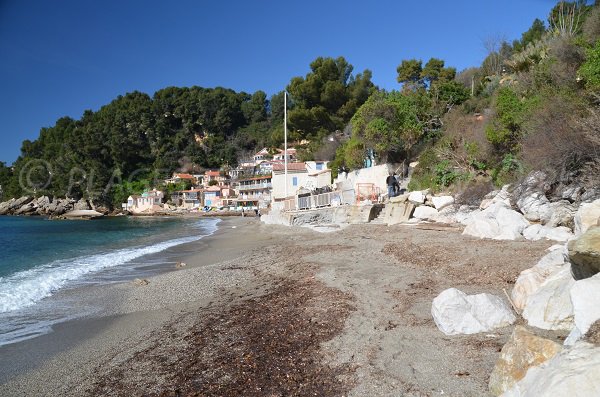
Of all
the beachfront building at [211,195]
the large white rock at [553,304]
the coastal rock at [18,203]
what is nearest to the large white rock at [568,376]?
the large white rock at [553,304]

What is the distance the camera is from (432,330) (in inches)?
210

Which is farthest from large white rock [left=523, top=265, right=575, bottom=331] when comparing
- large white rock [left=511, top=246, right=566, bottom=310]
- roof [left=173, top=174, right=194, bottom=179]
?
roof [left=173, top=174, right=194, bottom=179]

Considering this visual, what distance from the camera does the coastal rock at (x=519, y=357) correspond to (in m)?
3.46

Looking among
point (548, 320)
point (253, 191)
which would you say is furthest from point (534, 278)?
point (253, 191)

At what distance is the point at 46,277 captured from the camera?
43.4 feet

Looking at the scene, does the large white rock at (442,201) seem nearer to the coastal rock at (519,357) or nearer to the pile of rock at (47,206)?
the coastal rock at (519,357)

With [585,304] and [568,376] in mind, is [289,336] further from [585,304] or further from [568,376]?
[568,376]

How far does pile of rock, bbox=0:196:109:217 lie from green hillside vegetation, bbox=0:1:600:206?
2.58m

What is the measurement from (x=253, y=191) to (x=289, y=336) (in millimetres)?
72053

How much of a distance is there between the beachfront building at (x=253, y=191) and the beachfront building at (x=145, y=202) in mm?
18706

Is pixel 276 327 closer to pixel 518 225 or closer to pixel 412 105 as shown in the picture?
pixel 518 225

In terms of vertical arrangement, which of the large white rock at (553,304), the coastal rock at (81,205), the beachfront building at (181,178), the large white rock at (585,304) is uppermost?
the beachfront building at (181,178)

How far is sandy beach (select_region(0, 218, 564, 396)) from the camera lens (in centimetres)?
449

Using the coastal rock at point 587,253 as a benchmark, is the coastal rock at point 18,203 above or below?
above
